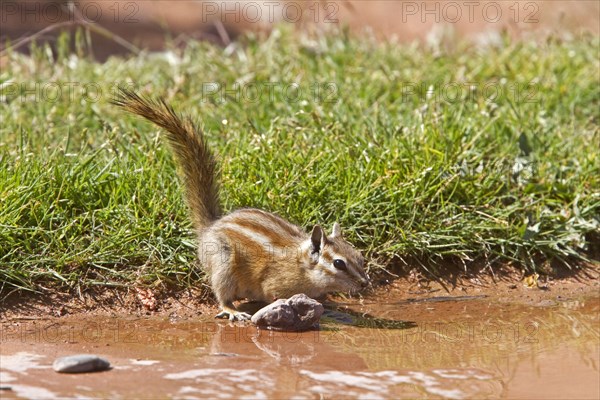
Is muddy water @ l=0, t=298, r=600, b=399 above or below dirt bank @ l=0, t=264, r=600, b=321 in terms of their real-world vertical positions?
below

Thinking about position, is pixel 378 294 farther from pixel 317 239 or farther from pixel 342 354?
pixel 342 354

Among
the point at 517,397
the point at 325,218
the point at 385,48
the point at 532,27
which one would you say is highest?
the point at 532,27

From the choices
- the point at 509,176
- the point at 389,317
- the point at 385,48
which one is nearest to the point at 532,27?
the point at 385,48

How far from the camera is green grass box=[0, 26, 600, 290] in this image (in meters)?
6.07

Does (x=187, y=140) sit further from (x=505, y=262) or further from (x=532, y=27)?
(x=532, y=27)

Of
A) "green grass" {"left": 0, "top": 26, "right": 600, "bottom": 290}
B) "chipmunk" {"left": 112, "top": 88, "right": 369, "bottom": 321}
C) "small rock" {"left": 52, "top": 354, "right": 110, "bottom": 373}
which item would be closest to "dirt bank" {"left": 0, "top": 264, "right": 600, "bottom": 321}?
"green grass" {"left": 0, "top": 26, "right": 600, "bottom": 290}

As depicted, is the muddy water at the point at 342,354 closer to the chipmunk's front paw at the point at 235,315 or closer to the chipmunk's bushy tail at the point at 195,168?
the chipmunk's front paw at the point at 235,315

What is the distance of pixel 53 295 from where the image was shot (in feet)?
18.8

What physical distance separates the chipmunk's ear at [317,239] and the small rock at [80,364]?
1.48m

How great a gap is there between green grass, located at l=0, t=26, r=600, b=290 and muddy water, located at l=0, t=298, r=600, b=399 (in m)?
0.51

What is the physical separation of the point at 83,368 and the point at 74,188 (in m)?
2.08

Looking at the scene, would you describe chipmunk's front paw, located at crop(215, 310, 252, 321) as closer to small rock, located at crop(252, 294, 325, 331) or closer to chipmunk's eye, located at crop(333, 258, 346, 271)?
small rock, located at crop(252, 294, 325, 331)

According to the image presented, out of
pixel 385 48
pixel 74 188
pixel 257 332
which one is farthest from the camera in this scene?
pixel 385 48

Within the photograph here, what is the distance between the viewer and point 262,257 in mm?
5727
